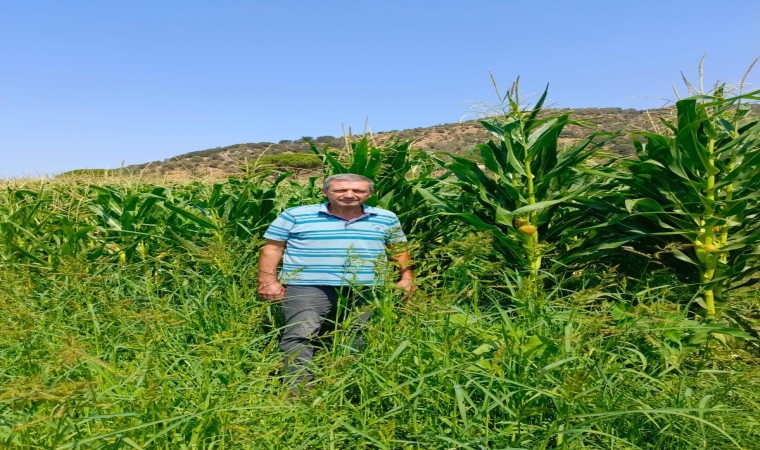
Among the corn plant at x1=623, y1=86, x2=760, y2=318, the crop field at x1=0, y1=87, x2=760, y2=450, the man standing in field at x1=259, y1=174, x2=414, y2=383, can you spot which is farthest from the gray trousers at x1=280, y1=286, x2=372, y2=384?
the corn plant at x1=623, y1=86, x2=760, y2=318

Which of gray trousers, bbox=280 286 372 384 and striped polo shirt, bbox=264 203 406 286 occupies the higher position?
striped polo shirt, bbox=264 203 406 286

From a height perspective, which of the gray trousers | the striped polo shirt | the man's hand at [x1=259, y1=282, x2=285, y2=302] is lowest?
the gray trousers

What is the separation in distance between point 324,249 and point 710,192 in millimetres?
2166

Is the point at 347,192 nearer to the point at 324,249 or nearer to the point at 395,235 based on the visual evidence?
the point at 324,249

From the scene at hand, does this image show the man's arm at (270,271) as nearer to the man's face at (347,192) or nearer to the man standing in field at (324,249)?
the man standing in field at (324,249)

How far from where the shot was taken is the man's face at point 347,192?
12.2 ft

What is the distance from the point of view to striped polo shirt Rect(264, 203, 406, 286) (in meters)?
3.59

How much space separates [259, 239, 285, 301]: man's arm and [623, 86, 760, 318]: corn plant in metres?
2.06

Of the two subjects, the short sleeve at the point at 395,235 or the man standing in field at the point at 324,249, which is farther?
the man standing in field at the point at 324,249

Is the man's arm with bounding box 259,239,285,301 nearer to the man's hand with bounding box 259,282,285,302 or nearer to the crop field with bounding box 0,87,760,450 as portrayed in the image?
the man's hand with bounding box 259,282,285,302

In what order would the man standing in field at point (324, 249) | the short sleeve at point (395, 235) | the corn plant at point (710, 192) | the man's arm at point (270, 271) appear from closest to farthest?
the short sleeve at point (395, 235) → the corn plant at point (710, 192) → the man standing in field at point (324, 249) → the man's arm at point (270, 271)

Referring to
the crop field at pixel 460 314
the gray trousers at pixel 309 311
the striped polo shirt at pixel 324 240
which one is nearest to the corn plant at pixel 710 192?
the crop field at pixel 460 314

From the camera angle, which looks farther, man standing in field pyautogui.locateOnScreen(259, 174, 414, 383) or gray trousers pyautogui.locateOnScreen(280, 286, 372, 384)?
man standing in field pyautogui.locateOnScreen(259, 174, 414, 383)

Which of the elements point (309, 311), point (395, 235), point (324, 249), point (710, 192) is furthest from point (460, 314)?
point (710, 192)
